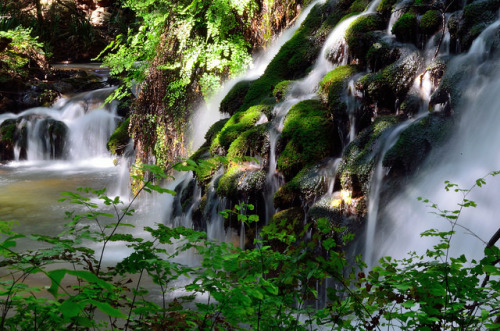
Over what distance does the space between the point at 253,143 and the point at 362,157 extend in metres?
1.48

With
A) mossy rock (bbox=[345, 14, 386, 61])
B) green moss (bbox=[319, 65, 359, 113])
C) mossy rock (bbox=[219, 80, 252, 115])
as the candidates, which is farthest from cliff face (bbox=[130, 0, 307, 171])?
green moss (bbox=[319, 65, 359, 113])

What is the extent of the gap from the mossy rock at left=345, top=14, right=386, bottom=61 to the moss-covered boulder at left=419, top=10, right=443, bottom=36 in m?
0.60

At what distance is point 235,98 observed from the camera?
735cm

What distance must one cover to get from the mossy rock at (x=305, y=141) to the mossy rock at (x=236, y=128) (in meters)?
0.81

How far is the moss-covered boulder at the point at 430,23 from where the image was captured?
17.2ft

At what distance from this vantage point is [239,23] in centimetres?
810

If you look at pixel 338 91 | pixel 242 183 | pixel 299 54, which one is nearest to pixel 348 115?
pixel 338 91

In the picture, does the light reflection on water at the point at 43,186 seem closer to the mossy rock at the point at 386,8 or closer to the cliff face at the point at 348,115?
the cliff face at the point at 348,115

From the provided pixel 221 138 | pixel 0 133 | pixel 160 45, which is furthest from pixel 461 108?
pixel 0 133

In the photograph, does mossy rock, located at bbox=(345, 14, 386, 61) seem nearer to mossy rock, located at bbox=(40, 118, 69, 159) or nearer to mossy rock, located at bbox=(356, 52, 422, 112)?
mossy rock, located at bbox=(356, 52, 422, 112)

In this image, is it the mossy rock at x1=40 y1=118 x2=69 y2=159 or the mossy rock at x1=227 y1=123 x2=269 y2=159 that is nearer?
the mossy rock at x1=227 y1=123 x2=269 y2=159

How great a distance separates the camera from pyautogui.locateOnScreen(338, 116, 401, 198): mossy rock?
4.41 metres

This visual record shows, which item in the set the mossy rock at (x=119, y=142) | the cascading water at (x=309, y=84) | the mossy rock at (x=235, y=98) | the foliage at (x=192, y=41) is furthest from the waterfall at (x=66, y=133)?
the cascading water at (x=309, y=84)

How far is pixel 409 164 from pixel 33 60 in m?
15.1
